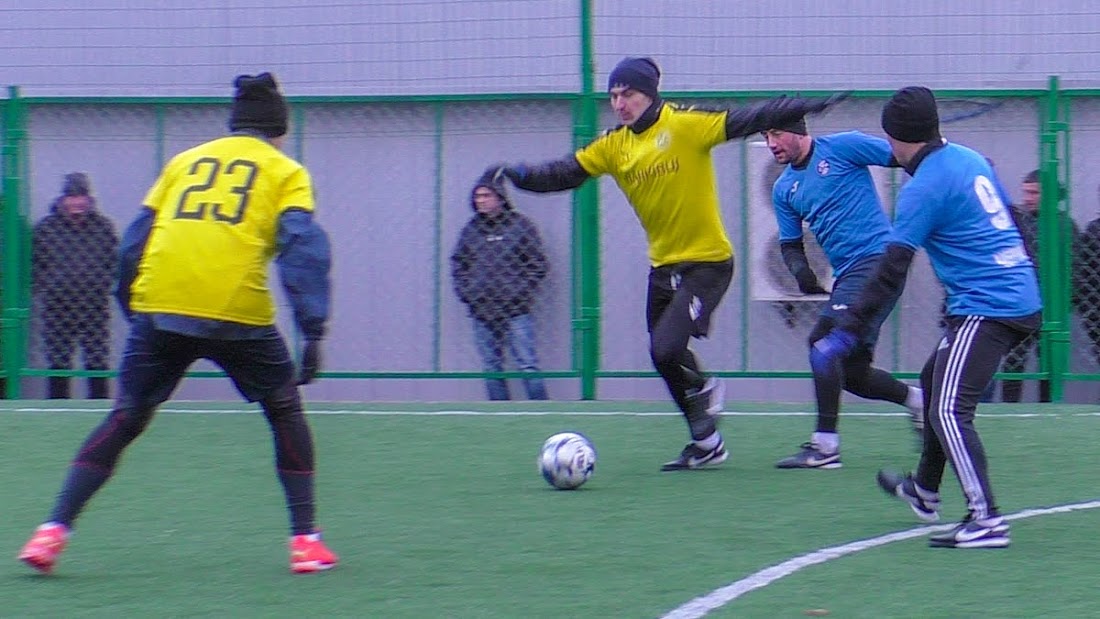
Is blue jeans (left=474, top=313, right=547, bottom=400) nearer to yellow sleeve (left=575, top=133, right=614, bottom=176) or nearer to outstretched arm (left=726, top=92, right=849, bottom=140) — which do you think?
yellow sleeve (left=575, top=133, right=614, bottom=176)

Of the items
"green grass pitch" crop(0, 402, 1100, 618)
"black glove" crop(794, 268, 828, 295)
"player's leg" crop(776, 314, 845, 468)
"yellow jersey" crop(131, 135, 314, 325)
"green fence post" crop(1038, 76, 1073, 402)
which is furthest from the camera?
"green fence post" crop(1038, 76, 1073, 402)

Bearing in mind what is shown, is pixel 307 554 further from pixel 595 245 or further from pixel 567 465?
pixel 595 245

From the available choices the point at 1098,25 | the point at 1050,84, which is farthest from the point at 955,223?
the point at 1098,25

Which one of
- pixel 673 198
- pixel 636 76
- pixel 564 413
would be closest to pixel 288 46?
pixel 564 413

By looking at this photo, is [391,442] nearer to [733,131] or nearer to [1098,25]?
[733,131]

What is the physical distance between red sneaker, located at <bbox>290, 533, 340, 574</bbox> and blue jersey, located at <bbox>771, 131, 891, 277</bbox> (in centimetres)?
351

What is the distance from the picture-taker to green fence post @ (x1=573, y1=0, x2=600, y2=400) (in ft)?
37.8

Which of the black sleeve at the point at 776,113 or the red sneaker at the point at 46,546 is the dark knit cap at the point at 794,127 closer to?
the black sleeve at the point at 776,113

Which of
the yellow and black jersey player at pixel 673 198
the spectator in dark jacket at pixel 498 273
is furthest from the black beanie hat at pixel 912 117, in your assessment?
the spectator in dark jacket at pixel 498 273

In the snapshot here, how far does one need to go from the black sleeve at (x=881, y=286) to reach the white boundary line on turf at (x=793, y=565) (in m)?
0.83

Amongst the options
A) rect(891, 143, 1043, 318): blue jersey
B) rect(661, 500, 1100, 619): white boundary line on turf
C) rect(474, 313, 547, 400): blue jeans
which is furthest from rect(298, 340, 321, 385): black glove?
rect(474, 313, 547, 400): blue jeans

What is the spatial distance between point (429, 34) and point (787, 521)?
6.59 metres

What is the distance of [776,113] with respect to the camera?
23.9 ft

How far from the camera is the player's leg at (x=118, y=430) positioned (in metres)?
5.64
